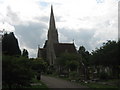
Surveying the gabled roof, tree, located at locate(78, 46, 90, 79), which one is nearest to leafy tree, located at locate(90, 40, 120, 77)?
tree, located at locate(78, 46, 90, 79)

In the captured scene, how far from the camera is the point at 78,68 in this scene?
58.6 meters

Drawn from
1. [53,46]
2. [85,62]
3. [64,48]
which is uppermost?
[53,46]

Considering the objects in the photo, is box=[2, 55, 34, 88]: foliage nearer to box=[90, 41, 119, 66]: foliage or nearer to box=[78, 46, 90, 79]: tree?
box=[90, 41, 119, 66]: foliage

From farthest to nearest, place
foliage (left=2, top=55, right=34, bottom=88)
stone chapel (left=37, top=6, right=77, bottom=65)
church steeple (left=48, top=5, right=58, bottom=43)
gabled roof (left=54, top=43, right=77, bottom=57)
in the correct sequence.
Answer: church steeple (left=48, top=5, right=58, bottom=43), stone chapel (left=37, top=6, right=77, bottom=65), gabled roof (left=54, top=43, right=77, bottom=57), foliage (left=2, top=55, right=34, bottom=88)

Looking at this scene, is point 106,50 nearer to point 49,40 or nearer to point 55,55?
point 55,55

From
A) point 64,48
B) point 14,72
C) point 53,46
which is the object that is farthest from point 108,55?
point 53,46

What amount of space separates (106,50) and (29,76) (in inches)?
853

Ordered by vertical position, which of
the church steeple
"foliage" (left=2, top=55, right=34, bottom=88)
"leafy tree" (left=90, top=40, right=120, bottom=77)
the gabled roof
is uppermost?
the church steeple

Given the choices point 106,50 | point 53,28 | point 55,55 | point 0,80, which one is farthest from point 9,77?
point 53,28

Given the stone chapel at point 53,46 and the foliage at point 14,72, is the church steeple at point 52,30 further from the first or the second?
the foliage at point 14,72

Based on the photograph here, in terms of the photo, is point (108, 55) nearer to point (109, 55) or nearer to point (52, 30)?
point (109, 55)

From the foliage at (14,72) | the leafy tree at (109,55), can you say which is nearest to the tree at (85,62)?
the leafy tree at (109,55)

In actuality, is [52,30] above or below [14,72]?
above

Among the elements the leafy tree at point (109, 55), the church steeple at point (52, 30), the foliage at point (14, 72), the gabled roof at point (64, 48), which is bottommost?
the foliage at point (14, 72)
